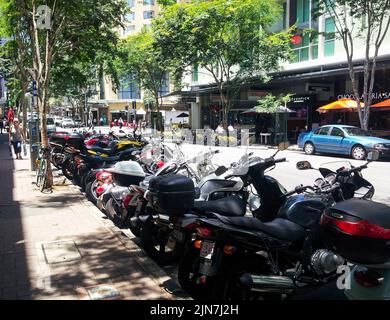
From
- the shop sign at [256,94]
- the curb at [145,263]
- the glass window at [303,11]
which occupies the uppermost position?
the glass window at [303,11]

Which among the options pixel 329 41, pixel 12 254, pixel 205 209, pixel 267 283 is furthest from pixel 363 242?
pixel 329 41

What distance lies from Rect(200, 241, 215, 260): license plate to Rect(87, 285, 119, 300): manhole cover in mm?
1172

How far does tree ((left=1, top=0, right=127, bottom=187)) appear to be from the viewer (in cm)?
977

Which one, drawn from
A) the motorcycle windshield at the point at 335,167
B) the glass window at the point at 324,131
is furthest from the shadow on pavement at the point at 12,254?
the glass window at the point at 324,131

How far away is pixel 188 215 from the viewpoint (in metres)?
4.12

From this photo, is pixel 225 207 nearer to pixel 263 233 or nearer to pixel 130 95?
pixel 263 233

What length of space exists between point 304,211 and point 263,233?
2.18 ft

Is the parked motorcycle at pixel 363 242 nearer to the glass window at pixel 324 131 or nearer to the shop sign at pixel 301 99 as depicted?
the glass window at pixel 324 131

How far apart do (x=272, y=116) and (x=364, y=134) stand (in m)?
13.0

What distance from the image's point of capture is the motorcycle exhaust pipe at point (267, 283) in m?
3.37

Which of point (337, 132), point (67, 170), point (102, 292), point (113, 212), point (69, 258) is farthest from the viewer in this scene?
point (337, 132)

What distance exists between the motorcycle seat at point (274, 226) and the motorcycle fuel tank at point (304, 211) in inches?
4.0

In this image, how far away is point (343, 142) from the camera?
18.3 m

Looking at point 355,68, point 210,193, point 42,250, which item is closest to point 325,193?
point 210,193
